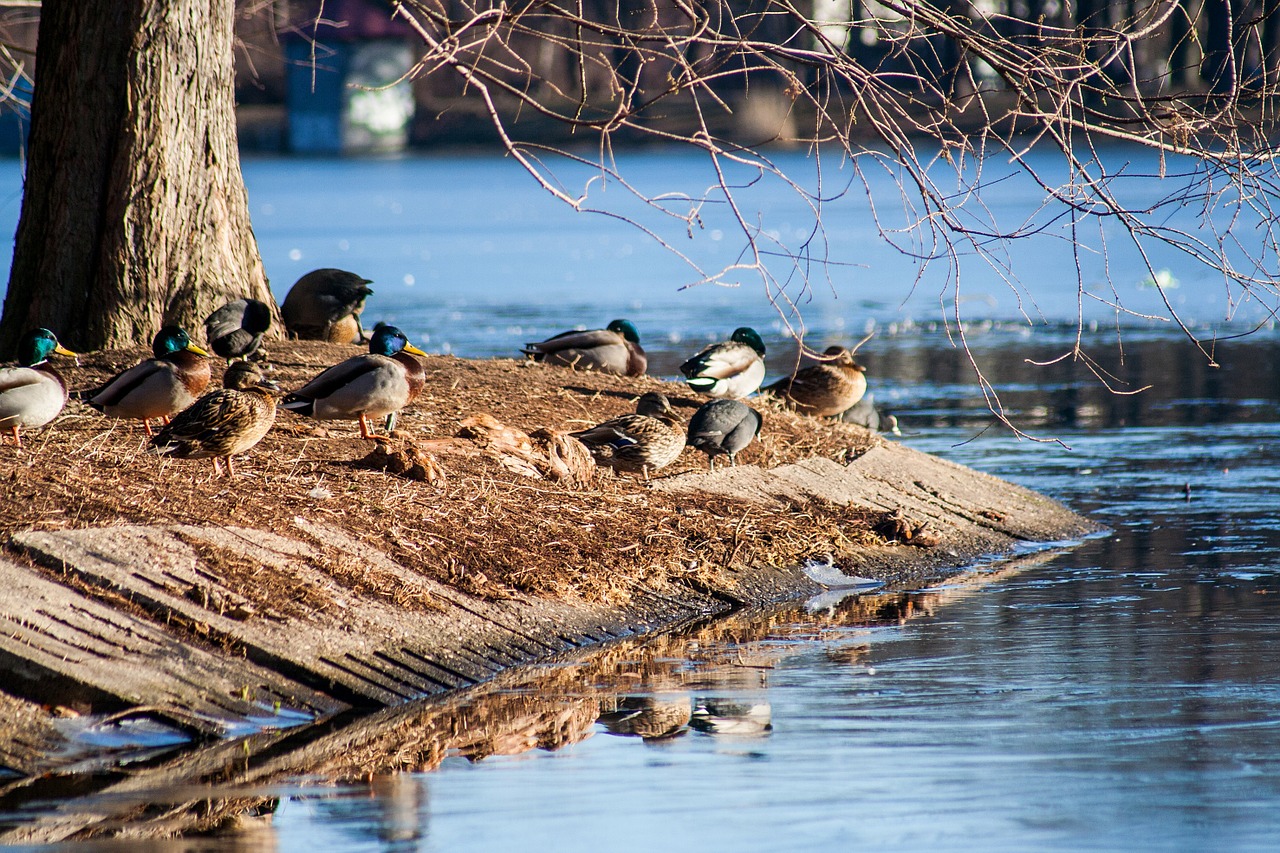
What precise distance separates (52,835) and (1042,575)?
5.71m

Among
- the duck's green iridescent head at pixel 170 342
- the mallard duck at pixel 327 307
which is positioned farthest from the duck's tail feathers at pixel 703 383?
the duck's green iridescent head at pixel 170 342

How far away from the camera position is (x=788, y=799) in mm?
5145

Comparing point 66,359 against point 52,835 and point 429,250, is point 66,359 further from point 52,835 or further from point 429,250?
point 429,250

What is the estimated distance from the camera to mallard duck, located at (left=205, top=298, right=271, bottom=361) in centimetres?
1034

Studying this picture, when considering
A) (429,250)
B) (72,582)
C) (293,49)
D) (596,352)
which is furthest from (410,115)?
(72,582)

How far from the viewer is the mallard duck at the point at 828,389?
12.4 metres

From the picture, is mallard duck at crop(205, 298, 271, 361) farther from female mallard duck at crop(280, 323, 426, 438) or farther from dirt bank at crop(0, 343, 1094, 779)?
female mallard duck at crop(280, 323, 426, 438)

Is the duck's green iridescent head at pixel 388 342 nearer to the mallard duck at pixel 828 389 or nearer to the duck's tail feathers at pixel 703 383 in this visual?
the duck's tail feathers at pixel 703 383

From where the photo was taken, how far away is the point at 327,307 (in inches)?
489

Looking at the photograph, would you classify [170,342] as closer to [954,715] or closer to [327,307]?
[327,307]

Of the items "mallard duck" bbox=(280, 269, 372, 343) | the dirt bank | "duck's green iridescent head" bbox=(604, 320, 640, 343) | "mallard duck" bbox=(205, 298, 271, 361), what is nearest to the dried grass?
the dirt bank

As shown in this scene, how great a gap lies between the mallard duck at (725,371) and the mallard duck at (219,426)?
444 centimetres

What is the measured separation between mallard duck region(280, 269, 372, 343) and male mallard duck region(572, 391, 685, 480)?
11.0ft

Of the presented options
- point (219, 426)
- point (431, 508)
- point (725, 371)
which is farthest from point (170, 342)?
point (725, 371)
